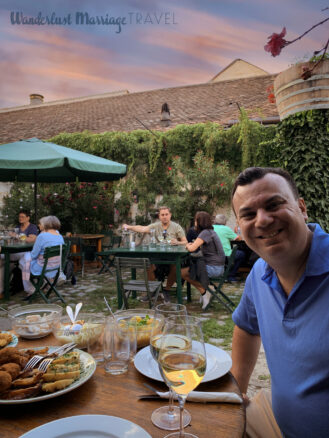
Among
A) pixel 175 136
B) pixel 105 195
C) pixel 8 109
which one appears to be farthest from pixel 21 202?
pixel 8 109

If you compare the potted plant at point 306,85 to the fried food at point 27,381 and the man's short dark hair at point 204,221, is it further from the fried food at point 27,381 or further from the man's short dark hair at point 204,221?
the fried food at point 27,381

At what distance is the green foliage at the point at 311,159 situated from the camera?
13.1 ft

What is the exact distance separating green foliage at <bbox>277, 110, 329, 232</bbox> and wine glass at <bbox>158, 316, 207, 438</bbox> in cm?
363

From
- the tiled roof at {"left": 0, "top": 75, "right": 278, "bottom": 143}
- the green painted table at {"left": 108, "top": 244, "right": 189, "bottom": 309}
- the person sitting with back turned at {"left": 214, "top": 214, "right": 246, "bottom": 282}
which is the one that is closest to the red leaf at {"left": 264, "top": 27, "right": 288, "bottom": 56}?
the green painted table at {"left": 108, "top": 244, "right": 189, "bottom": 309}

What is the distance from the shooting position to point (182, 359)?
2.80 feet

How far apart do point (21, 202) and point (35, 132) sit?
589 centimetres

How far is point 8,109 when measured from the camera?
21.7 metres

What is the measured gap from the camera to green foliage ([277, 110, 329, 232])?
4.00 metres

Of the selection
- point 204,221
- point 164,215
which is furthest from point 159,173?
point 204,221

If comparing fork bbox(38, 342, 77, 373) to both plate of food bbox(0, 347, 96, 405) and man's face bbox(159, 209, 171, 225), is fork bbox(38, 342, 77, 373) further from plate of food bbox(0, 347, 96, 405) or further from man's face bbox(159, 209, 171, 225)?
man's face bbox(159, 209, 171, 225)

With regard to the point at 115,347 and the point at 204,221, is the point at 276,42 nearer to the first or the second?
the point at 115,347

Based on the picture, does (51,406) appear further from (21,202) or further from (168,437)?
(21,202)

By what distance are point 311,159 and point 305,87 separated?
45.5 inches

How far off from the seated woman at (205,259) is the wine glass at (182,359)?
4.39 metres
